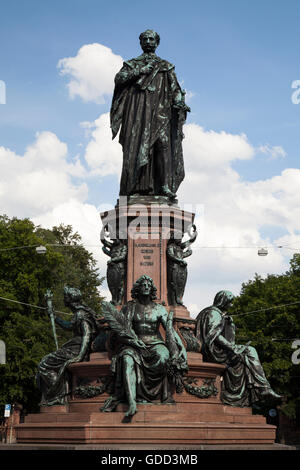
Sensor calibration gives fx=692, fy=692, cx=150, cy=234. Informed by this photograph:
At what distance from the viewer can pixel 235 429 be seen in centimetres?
1100

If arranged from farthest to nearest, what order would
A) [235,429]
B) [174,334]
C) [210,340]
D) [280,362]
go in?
[280,362] → [210,340] → [174,334] → [235,429]

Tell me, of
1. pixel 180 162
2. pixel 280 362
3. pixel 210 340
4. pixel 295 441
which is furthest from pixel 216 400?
pixel 295 441

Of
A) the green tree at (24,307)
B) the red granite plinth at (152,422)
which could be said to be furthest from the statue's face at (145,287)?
the green tree at (24,307)

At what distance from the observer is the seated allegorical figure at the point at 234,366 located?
1298 cm

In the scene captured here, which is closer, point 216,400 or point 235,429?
point 235,429

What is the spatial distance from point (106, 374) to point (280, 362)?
24.3m

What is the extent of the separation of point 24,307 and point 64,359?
21.7m

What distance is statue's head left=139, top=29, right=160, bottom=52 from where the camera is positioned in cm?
1565

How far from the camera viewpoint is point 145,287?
40.1 ft

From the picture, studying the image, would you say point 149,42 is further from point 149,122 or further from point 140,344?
point 140,344

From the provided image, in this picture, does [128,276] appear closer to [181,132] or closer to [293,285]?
[181,132]

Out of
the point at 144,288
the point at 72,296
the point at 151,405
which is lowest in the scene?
the point at 151,405

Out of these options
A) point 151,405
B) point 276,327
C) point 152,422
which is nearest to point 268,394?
point 151,405
